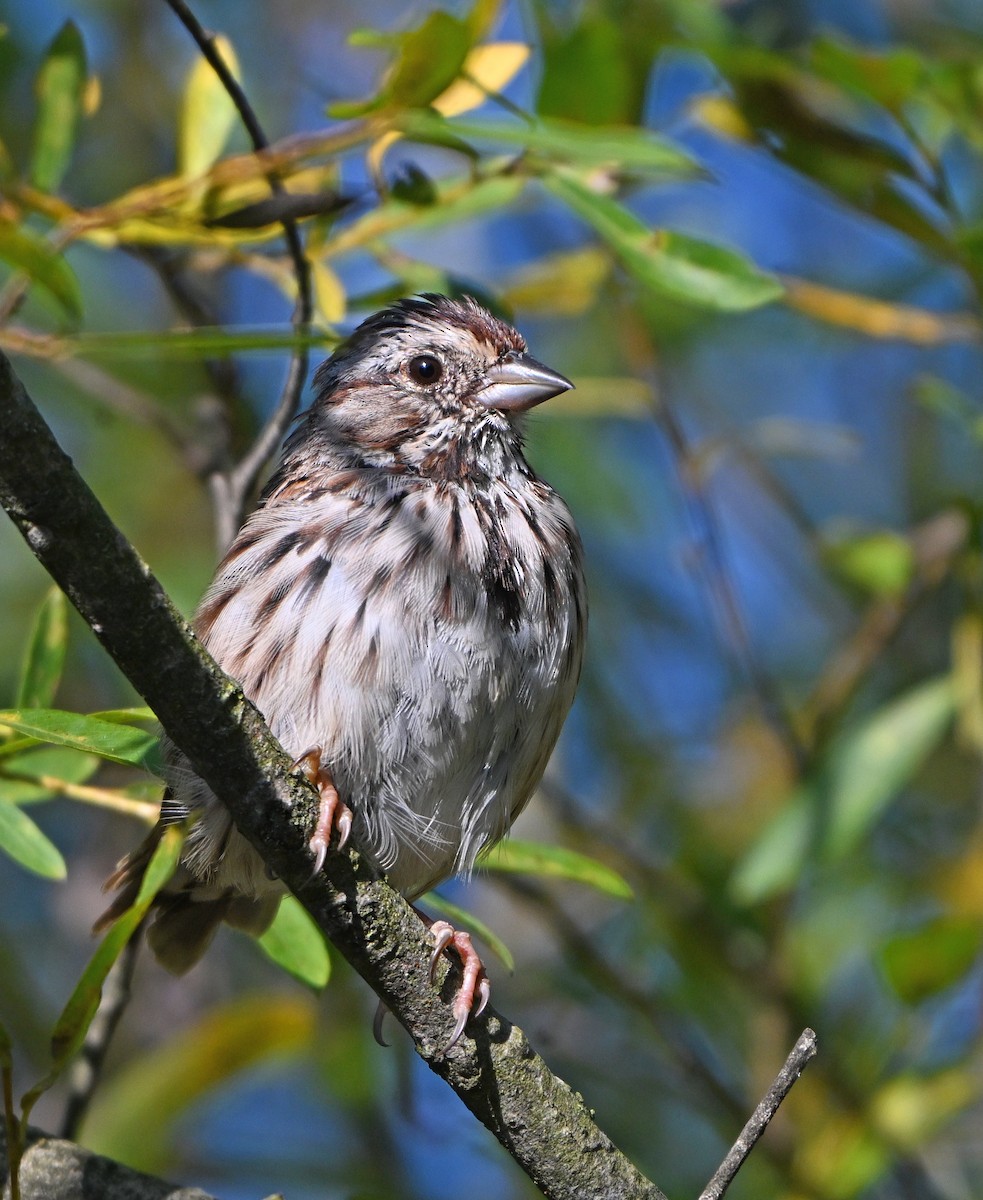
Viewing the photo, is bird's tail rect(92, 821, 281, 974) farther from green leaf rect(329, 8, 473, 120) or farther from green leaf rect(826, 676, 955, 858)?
A: green leaf rect(329, 8, 473, 120)

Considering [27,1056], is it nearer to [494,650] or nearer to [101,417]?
[101,417]

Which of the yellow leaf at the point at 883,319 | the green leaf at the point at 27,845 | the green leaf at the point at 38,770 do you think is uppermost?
the yellow leaf at the point at 883,319

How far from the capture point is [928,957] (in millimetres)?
3809

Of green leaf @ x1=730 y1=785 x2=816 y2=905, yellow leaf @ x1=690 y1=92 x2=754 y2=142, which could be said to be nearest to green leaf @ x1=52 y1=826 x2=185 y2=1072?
green leaf @ x1=730 y1=785 x2=816 y2=905

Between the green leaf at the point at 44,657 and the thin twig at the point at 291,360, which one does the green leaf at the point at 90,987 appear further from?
the thin twig at the point at 291,360

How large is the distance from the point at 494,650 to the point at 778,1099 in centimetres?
130

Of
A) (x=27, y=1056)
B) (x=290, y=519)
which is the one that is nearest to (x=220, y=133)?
(x=290, y=519)

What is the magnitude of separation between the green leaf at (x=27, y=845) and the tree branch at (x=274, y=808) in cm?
40

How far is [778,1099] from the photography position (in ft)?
8.70

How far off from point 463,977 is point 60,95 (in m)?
2.24

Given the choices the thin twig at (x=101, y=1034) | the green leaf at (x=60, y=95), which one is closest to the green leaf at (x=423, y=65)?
the green leaf at (x=60, y=95)

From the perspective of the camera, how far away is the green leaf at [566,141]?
10.6 ft

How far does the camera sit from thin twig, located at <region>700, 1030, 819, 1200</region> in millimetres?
2623

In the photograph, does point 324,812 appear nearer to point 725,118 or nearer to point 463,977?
point 463,977
